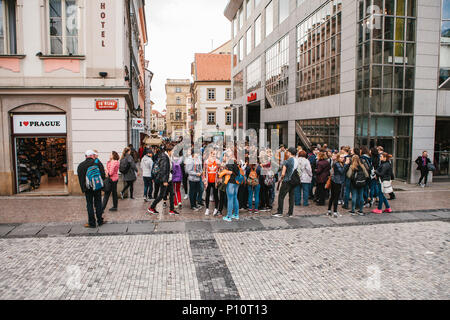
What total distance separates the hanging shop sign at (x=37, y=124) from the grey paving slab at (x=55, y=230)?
18.5ft

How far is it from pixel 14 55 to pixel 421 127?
1800cm

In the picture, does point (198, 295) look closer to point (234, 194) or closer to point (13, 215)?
point (234, 194)

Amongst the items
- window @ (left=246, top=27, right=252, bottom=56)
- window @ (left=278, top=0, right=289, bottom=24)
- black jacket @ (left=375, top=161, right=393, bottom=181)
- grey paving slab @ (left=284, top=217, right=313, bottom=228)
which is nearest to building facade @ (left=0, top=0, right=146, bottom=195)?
grey paving slab @ (left=284, top=217, right=313, bottom=228)

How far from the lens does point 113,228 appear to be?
26.7 ft

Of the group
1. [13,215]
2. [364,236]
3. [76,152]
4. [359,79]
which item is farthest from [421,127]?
[13,215]

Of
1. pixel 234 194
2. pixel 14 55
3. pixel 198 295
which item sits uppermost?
pixel 14 55

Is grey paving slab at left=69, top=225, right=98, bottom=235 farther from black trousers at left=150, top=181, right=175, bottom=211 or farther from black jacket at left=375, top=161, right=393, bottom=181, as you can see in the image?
black jacket at left=375, top=161, right=393, bottom=181

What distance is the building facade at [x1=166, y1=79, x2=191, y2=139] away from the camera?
103 meters

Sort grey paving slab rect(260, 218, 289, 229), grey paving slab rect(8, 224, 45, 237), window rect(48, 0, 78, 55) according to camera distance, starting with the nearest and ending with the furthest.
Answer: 1. grey paving slab rect(8, 224, 45, 237)
2. grey paving slab rect(260, 218, 289, 229)
3. window rect(48, 0, 78, 55)

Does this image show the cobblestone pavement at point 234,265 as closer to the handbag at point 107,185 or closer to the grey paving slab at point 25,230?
the grey paving slab at point 25,230

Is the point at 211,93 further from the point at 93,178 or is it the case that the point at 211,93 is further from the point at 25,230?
the point at 25,230

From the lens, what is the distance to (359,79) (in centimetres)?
1664

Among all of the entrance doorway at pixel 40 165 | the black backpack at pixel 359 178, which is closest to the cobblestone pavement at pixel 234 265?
the black backpack at pixel 359 178

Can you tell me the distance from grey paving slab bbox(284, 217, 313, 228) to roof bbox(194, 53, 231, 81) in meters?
49.4
